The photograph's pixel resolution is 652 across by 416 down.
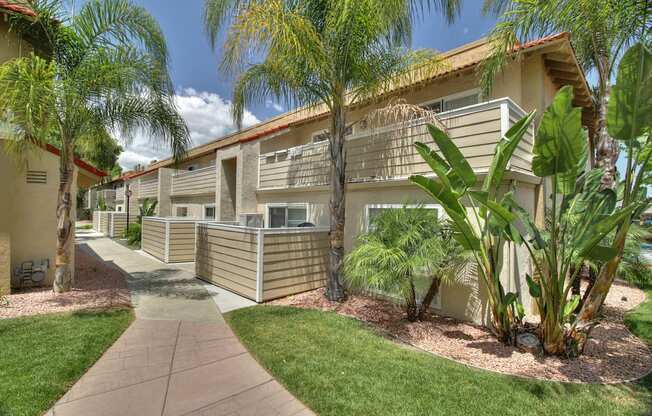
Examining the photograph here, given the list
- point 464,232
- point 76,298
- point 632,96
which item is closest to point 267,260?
point 76,298

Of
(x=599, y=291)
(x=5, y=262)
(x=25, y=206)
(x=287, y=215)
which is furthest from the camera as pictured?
(x=287, y=215)

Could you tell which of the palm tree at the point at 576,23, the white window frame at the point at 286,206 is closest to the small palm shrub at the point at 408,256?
the palm tree at the point at 576,23

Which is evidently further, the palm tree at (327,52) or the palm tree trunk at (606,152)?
the palm tree trunk at (606,152)

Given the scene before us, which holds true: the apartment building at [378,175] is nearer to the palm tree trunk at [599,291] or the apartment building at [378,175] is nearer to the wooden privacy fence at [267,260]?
the wooden privacy fence at [267,260]

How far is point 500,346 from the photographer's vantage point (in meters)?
5.54


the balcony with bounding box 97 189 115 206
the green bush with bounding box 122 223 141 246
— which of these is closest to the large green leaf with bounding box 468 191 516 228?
the green bush with bounding box 122 223 141 246

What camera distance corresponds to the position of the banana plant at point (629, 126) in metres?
4.16

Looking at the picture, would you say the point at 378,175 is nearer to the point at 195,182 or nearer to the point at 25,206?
the point at 25,206

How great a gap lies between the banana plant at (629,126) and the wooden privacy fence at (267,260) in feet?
20.6

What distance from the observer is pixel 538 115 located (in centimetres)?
875

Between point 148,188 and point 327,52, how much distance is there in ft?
73.2

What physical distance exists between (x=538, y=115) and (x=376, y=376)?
8.71 m

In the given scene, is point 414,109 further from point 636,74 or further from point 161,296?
point 161,296

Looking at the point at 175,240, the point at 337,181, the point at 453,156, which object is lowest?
the point at 175,240
